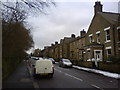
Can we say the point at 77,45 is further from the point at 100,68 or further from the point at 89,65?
the point at 100,68

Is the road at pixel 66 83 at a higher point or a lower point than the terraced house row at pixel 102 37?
lower

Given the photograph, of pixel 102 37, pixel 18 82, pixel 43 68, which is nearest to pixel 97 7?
pixel 102 37

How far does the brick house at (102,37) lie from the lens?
99.6 ft

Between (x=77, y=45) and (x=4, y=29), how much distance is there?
129 feet

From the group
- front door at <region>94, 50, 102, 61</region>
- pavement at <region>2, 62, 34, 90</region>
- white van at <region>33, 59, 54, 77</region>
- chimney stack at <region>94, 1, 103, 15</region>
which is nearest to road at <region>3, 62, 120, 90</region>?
pavement at <region>2, 62, 34, 90</region>

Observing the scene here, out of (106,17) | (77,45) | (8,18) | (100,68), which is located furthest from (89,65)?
(77,45)

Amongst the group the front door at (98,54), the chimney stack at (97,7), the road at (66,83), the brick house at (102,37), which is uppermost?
the chimney stack at (97,7)

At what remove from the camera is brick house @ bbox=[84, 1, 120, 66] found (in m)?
30.4

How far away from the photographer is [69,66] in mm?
35781

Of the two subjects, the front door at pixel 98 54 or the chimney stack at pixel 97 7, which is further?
the chimney stack at pixel 97 7

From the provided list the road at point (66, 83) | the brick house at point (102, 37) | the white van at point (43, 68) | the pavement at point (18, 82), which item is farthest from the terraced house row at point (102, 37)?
the pavement at point (18, 82)

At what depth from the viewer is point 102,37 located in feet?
112

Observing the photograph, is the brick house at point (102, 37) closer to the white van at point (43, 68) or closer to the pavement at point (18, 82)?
the white van at point (43, 68)

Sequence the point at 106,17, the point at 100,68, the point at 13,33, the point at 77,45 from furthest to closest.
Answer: the point at 77,45 < the point at 106,17 < the point at 100,68 < the point at 13,33
